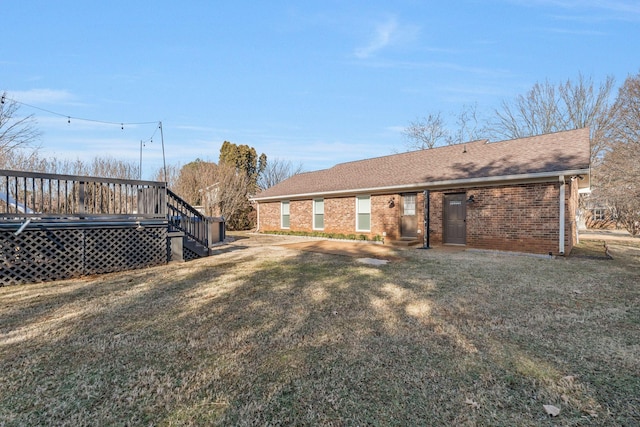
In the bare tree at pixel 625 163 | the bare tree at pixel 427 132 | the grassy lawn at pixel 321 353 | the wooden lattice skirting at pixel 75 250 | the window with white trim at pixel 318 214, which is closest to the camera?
the grassy lawn at pixel 321 353

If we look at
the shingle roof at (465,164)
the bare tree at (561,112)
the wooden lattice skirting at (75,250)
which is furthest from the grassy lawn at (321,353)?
the bare tree at (561,112)

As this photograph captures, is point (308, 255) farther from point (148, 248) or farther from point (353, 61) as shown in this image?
point (353, 61)

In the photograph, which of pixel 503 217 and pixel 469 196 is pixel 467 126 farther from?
pixel 503 217

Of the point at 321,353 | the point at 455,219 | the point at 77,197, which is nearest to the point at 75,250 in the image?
the point at 77,197

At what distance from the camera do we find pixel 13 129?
13883mm

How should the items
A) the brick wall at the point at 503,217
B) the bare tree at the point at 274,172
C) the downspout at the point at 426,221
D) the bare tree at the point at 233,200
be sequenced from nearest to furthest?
the brick wall at the point at 503,217 < the downspout at the point at 426,221 < the bare tree at the point at 233,200 < the bare tree at the point at 274,172

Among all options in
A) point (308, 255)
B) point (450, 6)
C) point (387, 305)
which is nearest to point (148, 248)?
point (308, 255)

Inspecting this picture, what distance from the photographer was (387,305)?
450cm

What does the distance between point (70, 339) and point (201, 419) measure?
2.29 metres

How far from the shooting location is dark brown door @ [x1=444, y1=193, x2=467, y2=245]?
36.2 ft

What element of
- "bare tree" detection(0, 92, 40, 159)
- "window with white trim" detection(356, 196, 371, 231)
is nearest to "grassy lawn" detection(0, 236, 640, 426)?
"window with white trim" detection(356, 196, 371, 231)

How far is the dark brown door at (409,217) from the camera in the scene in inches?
487

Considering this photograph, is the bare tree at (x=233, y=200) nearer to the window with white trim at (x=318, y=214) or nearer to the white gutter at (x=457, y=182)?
the white gutter at (x=457, y=182)

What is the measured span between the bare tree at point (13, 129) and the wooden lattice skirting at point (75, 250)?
11592 millimetres
